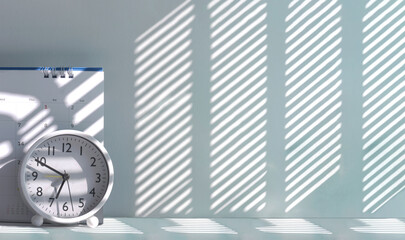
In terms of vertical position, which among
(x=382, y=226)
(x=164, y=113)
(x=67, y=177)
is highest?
(x=164, y=113)

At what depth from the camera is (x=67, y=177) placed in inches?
56.7

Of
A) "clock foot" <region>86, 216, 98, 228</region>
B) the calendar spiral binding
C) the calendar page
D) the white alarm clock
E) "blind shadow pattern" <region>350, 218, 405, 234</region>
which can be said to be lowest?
"blind shadow pattern" <region>350, 218, 405, 234</region>

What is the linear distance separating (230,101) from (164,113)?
185 millimetres

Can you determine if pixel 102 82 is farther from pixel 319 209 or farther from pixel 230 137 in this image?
pixel 319 209

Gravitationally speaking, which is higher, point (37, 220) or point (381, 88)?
point (381, 88)

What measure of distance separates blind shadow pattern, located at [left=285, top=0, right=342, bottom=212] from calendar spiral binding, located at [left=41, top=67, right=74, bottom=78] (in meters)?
0.59

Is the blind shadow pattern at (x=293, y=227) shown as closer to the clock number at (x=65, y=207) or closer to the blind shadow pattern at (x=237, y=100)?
the blind shadow pattern at (x=237, y=100)

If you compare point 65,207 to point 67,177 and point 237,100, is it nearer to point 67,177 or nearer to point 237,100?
point 67,177

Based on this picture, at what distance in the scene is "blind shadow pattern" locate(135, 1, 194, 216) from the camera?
5.08 feet

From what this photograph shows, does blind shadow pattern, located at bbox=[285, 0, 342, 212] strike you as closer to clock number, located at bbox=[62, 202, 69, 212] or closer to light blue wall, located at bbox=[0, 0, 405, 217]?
light blue wall, located at bbox=[0, 0, 405, 217]

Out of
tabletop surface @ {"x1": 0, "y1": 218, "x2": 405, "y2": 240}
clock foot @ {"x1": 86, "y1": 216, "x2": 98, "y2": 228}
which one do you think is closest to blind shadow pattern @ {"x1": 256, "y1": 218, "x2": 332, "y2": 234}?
tabletop surface @ {"x1": 0, "y1": 218, "x2": 405, "y2": 240}

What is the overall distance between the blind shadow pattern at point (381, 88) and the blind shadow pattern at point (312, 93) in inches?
3.2

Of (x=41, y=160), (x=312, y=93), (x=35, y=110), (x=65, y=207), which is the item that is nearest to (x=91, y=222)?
(x=65, y=207)

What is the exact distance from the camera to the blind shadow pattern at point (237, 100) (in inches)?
61.2
